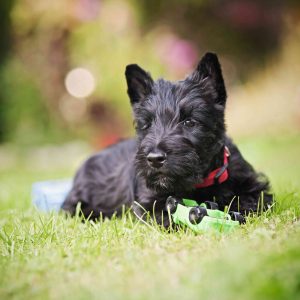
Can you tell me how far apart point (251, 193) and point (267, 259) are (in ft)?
4.85

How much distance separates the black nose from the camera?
3143 mm

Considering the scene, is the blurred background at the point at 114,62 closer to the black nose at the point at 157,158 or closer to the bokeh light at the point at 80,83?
the bokeh light at the point at 80,83

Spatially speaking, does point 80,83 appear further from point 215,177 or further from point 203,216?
point 203,216

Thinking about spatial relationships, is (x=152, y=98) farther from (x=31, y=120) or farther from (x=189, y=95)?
(x=31, y=120)

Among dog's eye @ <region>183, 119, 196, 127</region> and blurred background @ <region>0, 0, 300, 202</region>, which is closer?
dog's eye @ <region>183, 119, 196, 127</region>

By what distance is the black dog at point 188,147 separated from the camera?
3.23m

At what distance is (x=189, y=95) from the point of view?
347cm

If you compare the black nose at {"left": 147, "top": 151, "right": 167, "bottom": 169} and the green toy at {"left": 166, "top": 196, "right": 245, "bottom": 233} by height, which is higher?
the black nose at {"left": 147, "top": 151, "right": 167, "bottom": 169}

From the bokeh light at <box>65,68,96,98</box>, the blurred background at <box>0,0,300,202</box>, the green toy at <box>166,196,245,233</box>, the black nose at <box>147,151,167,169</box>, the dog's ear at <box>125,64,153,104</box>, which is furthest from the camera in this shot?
the bokeh light at <box>65,68,96,98</box>

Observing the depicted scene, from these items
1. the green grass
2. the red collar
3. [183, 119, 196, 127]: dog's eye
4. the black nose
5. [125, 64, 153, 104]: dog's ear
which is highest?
[125, 64, 153, 104]: dog's ear

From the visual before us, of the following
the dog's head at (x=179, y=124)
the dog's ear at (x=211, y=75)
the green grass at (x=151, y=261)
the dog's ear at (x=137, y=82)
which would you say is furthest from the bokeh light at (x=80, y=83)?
the green grass at (x=151, y=261)

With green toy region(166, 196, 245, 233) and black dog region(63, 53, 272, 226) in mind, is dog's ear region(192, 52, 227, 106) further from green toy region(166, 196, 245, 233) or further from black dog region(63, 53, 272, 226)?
green toy region(166, 196, 245, 233)

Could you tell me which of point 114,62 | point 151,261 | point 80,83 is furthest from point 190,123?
point 80,83

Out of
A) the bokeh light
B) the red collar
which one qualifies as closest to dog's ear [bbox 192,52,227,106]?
the red collar
